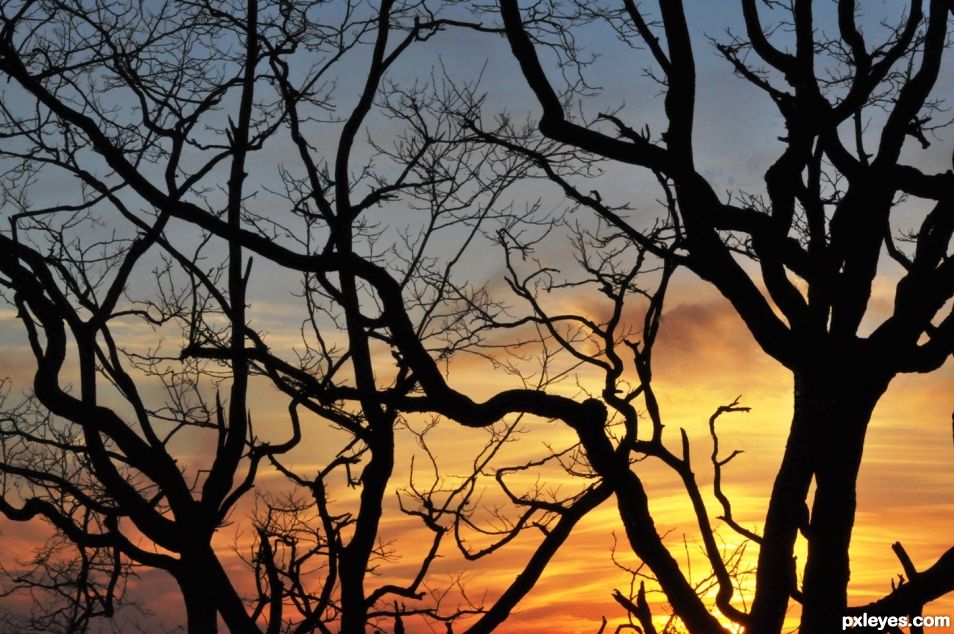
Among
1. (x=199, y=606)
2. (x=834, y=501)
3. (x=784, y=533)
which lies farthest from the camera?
(x=199, y=606)

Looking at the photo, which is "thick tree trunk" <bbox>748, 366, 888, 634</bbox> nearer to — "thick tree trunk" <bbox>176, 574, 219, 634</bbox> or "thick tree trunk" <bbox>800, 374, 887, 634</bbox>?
"thick tree trunk" <bbox>800, 374, 887, 634</bbox>

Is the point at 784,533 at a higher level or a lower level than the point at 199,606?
lower

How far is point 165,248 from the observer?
10.8m

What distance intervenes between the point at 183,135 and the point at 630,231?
18.8 ft

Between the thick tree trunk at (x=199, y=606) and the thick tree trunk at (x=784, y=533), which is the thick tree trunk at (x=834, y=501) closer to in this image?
the thick tree trunk at (x=784, y=533)

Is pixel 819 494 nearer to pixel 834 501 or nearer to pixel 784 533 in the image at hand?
pixel 834 501

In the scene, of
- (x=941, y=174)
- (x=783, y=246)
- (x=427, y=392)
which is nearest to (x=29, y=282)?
(x=427, y=392)

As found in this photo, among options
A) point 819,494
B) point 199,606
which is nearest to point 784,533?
point 819,494

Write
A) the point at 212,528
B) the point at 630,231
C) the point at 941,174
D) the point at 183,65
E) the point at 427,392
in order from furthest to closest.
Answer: the point at 183,65, the point at 212,528, the point at 630,231, the point at 941,174, the point at 427,392

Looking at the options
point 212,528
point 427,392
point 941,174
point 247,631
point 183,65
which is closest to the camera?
point 427,392

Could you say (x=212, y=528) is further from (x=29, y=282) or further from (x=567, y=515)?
(x=567, y=515)

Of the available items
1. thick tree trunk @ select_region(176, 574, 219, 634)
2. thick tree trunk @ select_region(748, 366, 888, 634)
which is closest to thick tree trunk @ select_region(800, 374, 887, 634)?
thick tree trunk @ select_region(748, 366, 888, 634)

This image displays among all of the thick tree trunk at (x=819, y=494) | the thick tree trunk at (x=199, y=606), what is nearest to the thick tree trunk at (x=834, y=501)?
the thick tree trunk at (x=819, y=494)

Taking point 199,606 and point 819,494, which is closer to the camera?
point 819,494
